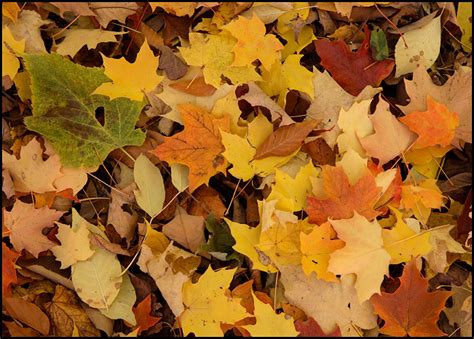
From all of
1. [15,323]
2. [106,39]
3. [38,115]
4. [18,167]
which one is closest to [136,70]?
[106,39]

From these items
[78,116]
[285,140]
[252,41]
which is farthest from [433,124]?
[78,116]

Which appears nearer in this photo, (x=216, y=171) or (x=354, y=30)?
(x=216, y=171)

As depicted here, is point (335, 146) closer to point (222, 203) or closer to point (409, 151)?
point (409, 151)

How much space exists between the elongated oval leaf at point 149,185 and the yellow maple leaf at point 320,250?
1.11 ft

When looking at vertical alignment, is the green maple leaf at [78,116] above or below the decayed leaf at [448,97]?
above

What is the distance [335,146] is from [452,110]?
0.91 ft

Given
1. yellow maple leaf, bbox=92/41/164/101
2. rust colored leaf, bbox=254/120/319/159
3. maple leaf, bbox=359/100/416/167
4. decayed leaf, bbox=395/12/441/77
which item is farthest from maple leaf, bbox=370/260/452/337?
yellow maple leaf, bbox=92/41/164/101

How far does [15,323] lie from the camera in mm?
1364

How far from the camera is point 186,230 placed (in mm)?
1387

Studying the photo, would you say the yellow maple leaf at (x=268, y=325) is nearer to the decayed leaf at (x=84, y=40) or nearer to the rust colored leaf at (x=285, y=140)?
the rust colored leaf at (x=285, y=140)

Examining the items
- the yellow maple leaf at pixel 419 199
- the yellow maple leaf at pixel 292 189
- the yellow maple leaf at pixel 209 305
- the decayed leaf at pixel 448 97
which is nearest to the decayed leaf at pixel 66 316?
the yellow maple leaf at pixel 209 305

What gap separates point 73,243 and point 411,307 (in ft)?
2.44

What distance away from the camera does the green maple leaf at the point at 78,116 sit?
1.37 m

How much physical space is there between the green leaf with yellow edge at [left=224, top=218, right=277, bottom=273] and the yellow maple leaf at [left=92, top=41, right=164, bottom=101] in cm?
35
